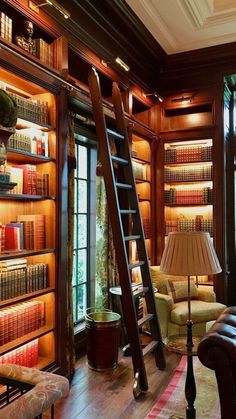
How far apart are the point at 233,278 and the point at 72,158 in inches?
131

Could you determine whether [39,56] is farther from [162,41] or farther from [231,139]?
[231,139]

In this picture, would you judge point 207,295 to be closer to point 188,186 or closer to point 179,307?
point 179,307

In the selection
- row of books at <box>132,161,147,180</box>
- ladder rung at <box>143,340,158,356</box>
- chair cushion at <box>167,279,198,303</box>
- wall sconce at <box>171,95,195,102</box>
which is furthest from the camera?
wall sconce at <box>171,95,195,102</box>

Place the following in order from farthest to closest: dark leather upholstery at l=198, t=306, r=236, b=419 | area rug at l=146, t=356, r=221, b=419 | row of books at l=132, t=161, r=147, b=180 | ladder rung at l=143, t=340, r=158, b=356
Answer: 1. row of books at l=132, t=161, r=147, b=180
2. ladder rung at l=143, t=340, r=158, b=356
3. area rug at l=146, t=356, r=221, b=419
4. dark leather upholstery at l=198, t=306, r=236, b=419

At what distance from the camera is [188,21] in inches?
165

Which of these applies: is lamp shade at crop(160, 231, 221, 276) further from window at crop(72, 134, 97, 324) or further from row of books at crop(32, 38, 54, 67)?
window at crop(72, 134, 97, 324)

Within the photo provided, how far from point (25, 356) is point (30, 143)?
167 centimetres

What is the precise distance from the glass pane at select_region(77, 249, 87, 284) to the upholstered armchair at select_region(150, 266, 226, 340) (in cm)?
88

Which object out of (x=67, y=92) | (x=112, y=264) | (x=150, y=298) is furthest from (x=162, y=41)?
(x=150, y=298)

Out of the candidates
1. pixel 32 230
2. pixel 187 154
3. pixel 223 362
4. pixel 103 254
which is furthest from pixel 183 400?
pixel 187 154

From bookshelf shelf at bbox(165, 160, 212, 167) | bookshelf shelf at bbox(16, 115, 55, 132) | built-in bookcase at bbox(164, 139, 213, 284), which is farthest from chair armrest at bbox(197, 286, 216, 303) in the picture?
bookshelf shelf at bbox(16, 115, 55, 132)

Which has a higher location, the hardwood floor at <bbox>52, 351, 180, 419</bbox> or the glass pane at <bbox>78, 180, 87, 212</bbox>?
the glass pane at <bbox>78, 180, 87, 212</bbox>

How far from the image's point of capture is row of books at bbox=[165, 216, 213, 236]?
4.96 metres

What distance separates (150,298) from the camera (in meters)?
3.53
